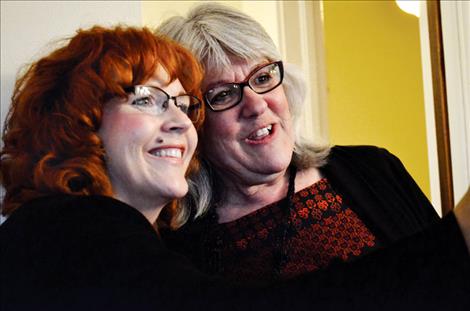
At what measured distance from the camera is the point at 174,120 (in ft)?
4.14

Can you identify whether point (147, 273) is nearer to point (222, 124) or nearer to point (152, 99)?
point (152, 99)

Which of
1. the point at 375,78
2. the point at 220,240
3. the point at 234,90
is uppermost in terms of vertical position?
the point at 234,90

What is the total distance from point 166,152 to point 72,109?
0.54ft

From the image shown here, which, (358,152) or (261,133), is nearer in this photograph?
(261,133)

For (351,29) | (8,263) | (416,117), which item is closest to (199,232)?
(8,263)

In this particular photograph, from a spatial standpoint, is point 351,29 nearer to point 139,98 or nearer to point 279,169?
point 279,169

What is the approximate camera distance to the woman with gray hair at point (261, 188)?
1.62m

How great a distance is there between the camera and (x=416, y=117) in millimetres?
2816

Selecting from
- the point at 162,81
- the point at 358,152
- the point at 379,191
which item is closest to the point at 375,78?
the point at 358,152

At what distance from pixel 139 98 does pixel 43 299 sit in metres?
0.45

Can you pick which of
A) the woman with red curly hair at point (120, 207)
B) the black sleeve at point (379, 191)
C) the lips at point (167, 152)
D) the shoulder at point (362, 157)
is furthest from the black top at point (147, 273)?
the shoulder at point (362, 157)

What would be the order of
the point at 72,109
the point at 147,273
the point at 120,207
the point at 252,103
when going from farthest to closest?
1. the point at 252,103
2. the point at 72,109
3. the point at 120,207
4. the point at 147,273

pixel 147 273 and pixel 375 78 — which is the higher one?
pixel 147 273

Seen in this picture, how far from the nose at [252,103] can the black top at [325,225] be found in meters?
0.22
